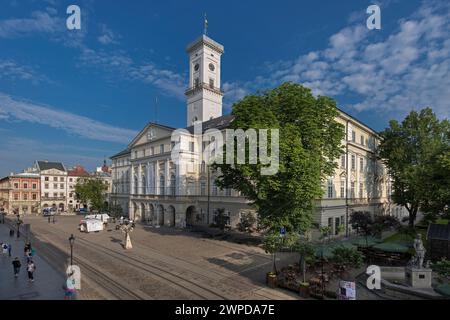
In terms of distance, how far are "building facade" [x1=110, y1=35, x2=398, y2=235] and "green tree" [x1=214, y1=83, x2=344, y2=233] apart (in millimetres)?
10214

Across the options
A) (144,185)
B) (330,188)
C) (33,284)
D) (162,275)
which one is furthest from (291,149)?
(144,185)

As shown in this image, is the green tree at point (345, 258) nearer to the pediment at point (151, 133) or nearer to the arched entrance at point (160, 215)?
the pediment at point (151, 133)

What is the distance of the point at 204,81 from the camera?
59.5m

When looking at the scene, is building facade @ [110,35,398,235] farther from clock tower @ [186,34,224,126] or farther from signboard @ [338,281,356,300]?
signboard @ [338,281,356,300]

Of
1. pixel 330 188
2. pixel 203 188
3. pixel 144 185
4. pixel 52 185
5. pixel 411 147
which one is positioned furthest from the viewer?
pixel 52 185

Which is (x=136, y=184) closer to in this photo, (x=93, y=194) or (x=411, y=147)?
(x=93, y=194)

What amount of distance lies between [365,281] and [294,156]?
981 cm

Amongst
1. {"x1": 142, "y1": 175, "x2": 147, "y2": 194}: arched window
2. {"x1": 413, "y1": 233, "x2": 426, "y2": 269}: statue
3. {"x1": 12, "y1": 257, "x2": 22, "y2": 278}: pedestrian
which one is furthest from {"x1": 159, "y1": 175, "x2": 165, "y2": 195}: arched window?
{"x1": 413, "y1": 233, "x2": 426, "y2": 269}: statue

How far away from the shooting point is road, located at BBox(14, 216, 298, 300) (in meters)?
16.0

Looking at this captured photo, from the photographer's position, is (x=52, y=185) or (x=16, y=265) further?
(x=52, y=185)

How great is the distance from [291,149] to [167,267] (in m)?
13.7
